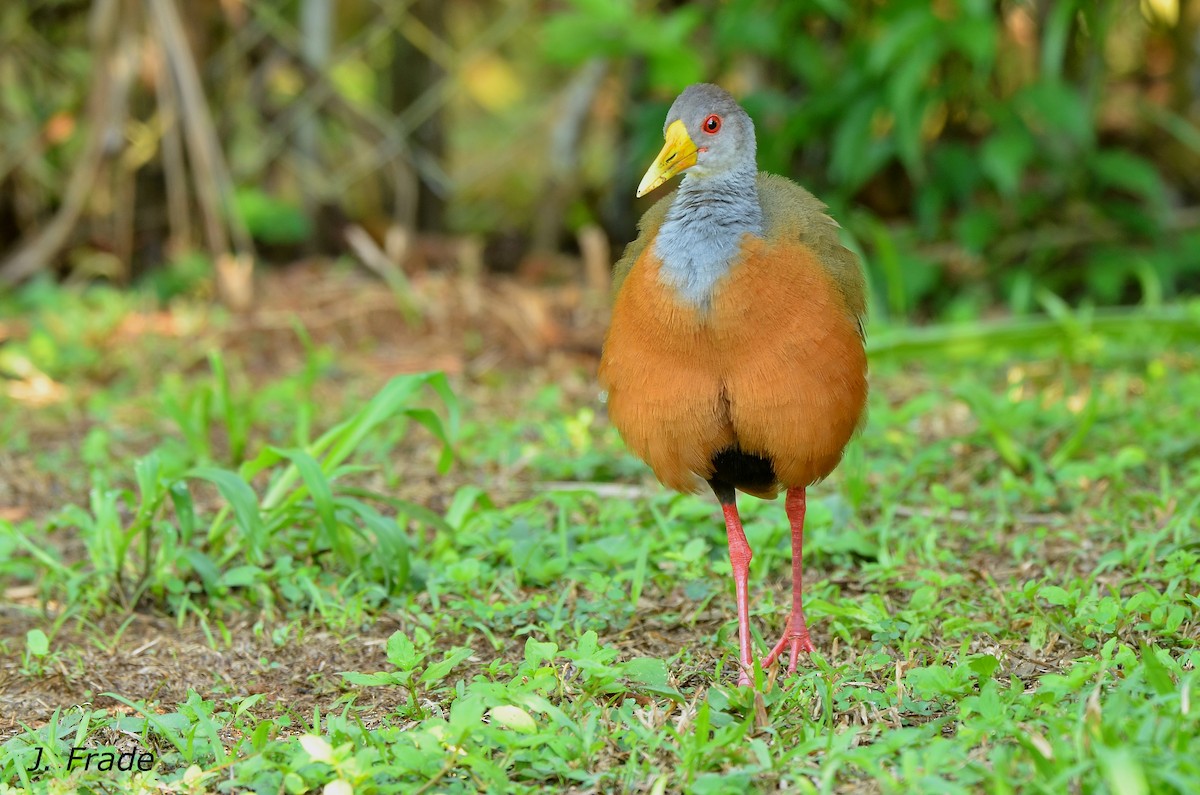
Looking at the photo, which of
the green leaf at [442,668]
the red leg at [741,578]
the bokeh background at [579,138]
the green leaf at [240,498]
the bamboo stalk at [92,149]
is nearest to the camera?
the green leaf at [442,668]

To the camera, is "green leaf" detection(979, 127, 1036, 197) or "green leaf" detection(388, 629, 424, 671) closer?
"green leaf" detection(388, 629, 424, 671)

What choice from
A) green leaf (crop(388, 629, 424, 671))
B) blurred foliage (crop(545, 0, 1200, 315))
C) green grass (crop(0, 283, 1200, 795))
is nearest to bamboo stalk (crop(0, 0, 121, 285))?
green grass (crop(0, 283, 1200, 795))

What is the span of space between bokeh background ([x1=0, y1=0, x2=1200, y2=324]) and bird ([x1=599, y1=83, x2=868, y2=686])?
2537 mm

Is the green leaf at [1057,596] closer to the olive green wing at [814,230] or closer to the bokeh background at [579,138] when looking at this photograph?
the olive green wing at [814,230]

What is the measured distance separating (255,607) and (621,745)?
48.4 inches

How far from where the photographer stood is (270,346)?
5648 mm

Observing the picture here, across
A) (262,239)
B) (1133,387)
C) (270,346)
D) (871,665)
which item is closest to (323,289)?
(270,346)

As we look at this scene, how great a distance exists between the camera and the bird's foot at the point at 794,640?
2.78 m

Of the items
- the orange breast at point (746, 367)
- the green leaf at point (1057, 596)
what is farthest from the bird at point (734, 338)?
the green leaf at point (1057, 596)

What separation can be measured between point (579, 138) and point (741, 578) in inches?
180

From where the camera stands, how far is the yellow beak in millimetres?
2846

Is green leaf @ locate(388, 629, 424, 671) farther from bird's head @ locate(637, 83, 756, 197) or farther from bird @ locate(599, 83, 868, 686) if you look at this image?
bird's head @ locate(637, 83, 756, 197)

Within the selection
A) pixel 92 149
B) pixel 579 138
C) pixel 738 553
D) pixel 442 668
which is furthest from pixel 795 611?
pixel 92 149
